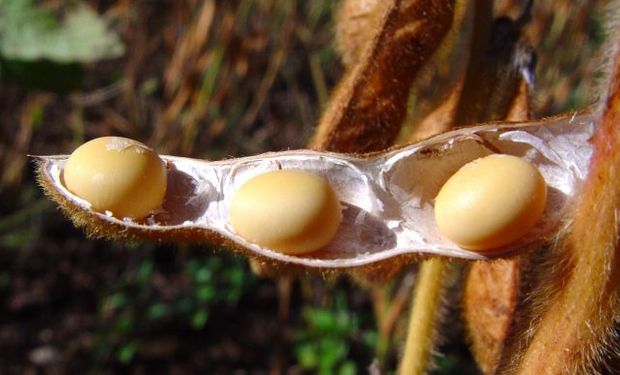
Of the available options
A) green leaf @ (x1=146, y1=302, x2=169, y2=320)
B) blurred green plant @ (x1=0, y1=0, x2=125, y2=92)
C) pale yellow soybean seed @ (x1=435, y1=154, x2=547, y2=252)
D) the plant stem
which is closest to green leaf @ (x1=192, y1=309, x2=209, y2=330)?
Result: green leaf @ (x1=146, y1=302, x2=169, y2=320)

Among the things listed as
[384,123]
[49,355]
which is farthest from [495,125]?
[49,355]

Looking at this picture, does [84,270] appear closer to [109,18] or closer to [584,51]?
[109,18]

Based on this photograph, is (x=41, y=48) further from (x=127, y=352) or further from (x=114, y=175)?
(x=114, y=175)

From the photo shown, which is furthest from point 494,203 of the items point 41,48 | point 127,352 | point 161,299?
point 161,299

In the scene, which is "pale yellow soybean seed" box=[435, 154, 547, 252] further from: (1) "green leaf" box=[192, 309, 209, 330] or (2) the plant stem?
(1) "green leaf" box=[192, 309, 209, 330]

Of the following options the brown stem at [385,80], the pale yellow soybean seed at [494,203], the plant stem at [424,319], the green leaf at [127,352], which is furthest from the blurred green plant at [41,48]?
the pale yellow soybean seed at [494,203]

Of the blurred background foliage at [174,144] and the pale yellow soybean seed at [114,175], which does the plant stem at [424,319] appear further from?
the blurred background foliage at [174,144]
